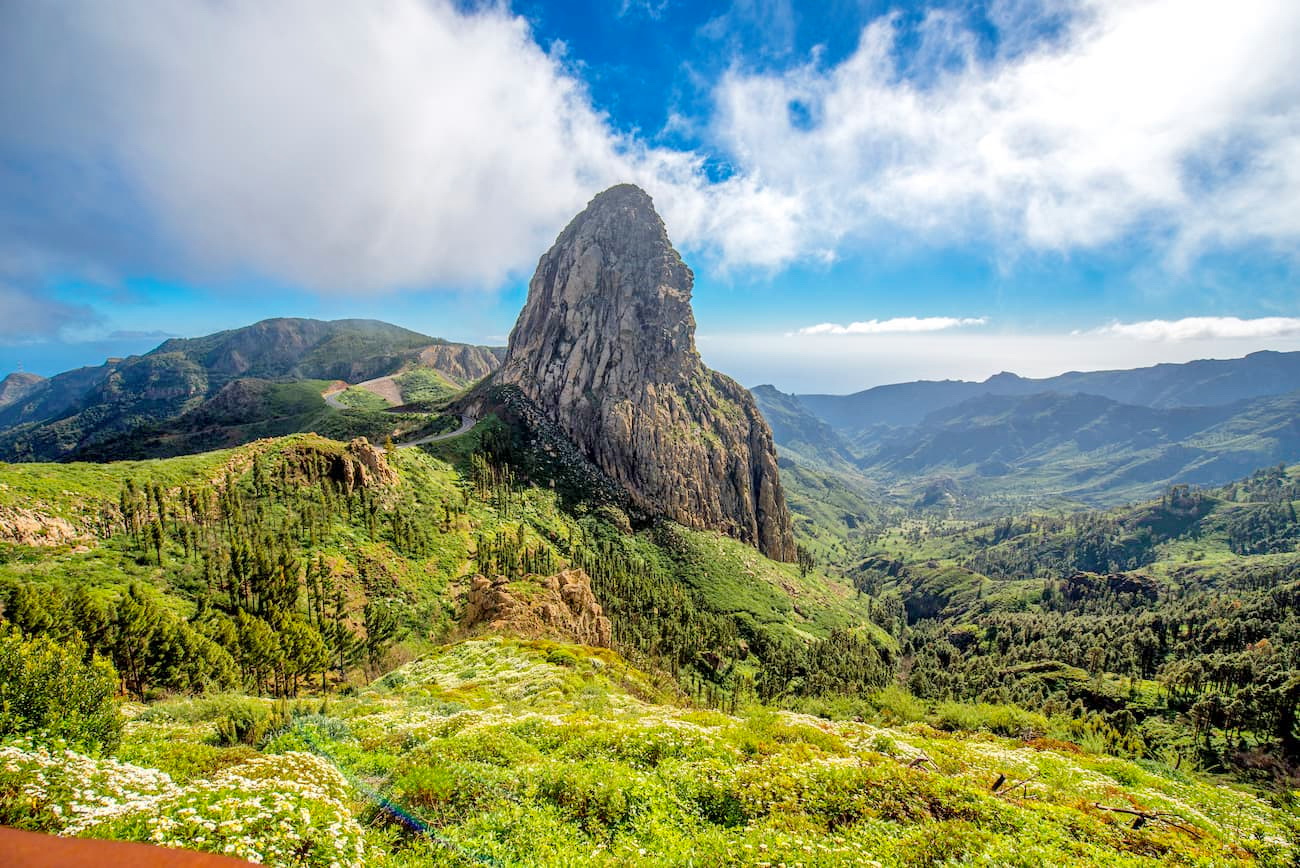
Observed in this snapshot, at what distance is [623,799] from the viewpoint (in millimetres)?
13719

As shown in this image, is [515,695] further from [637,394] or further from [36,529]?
[637,394]

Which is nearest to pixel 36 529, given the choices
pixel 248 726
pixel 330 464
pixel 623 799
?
pixel 330 464

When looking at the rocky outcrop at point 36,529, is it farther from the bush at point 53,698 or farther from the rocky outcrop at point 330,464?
the bush at point 53,698

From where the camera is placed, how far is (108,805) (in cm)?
830

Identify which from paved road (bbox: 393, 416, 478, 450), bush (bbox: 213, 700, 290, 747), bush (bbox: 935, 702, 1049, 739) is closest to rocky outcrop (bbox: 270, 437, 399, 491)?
paved road (bbox: 393, 416, 478, 450)

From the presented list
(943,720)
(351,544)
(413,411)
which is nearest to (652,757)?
(351,544)

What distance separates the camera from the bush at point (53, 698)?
38.2ft

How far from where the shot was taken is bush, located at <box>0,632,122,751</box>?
11648 mm

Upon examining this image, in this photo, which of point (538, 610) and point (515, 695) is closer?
point (515, 695)

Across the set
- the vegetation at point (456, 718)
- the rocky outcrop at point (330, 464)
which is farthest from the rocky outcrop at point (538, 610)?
the rocky outcrop at point (330, 464)

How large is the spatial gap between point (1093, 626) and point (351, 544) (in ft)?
754

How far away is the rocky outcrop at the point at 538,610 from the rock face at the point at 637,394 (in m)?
78.8

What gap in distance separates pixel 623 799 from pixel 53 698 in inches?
582

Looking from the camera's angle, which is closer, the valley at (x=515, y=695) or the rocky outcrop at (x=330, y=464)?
the valley at (x=515, y=695)
